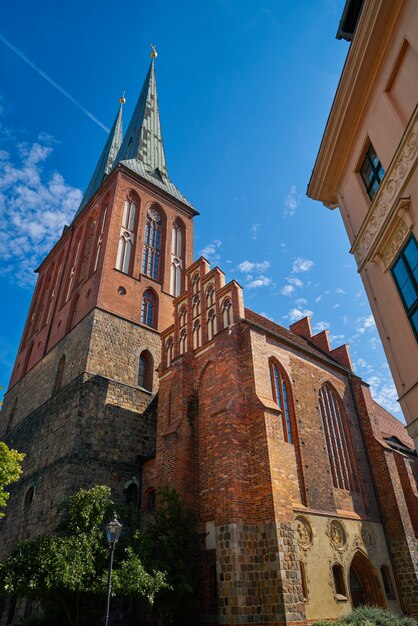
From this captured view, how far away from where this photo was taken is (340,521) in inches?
582

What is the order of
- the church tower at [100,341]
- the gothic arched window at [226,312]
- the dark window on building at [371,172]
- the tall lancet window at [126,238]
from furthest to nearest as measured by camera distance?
the tall lancet window at [126,238] < the church tower at [100,341] < the gothic arched window at [226,312] < the dark window on building at [371,172]

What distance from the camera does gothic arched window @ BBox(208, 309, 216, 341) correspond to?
54.2 feet

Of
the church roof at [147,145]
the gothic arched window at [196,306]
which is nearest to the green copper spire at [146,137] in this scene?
the church roof at [147,145]

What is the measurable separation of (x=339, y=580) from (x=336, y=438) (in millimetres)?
5318

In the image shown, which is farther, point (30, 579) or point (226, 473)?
point (226, 473)

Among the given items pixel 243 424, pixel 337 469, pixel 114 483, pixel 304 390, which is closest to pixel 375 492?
pixel 337 469

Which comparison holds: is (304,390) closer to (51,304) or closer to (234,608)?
→ (234,608)

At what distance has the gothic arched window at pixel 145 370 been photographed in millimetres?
20938

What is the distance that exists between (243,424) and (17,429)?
47.9 ft

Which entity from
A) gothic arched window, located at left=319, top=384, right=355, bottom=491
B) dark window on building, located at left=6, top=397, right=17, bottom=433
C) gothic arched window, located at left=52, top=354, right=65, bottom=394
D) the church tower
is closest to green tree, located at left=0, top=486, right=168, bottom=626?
the church tower

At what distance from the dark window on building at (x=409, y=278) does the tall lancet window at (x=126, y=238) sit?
18.0 m

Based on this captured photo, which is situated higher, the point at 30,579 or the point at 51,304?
the point at 51,304

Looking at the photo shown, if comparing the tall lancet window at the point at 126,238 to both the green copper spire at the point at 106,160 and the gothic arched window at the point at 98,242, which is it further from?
the green copper spire at the point at 106,160

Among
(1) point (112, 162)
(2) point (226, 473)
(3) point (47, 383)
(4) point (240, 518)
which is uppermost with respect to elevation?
(1) point (112, 162)
